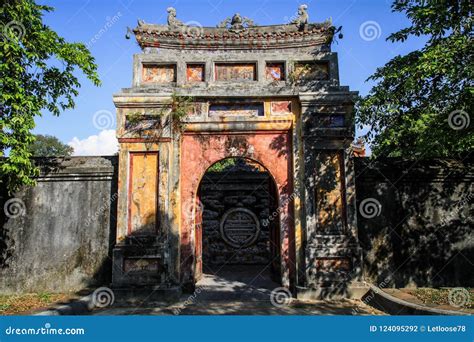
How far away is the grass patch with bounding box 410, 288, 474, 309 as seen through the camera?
6162 mm

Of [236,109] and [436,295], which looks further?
[236,109]

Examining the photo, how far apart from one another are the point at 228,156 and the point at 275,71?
87.7 inches

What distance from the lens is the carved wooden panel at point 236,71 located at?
8289 millimetres

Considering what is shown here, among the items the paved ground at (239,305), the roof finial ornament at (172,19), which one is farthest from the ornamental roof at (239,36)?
the paved ground at (239,305)

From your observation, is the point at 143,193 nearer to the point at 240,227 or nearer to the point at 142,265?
the point at 142,265

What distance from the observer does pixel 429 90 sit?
6.69m

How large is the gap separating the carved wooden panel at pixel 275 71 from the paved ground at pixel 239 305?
15.3 ft

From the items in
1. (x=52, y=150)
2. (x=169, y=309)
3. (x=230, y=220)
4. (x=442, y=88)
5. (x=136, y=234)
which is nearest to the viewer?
(x=442, y=88)

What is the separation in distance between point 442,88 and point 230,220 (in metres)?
8.29

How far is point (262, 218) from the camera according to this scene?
1295cm

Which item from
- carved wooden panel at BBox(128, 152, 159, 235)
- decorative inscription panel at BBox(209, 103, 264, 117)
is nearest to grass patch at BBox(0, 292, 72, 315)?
carved wooden panel at BBox(128, 152, 159, 235)

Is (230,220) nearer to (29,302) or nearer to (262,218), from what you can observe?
(262,218)

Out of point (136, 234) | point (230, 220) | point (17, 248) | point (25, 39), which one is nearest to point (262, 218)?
point (230, 220)

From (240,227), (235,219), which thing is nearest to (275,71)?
(235,219)
